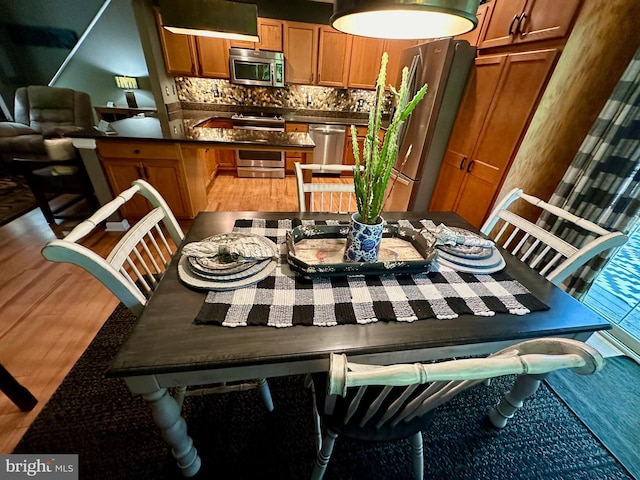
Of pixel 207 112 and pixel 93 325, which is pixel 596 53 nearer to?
pixel 93 325

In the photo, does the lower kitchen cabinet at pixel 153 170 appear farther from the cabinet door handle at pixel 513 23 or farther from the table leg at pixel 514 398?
the table leg at pixel 514 398

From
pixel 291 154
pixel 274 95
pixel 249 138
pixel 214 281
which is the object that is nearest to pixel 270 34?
pixel 274 95

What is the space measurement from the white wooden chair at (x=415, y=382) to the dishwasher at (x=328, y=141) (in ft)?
13.0

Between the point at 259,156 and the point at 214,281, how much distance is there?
370 cm

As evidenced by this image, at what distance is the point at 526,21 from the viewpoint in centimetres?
171

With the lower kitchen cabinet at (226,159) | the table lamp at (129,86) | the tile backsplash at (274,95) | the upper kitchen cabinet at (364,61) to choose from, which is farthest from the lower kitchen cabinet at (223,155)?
the table lamp at (129,86)

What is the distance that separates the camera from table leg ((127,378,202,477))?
2.28 feet

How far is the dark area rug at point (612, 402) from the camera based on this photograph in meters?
1.22

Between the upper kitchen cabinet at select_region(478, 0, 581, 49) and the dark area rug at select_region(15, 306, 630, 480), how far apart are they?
6.91 feet

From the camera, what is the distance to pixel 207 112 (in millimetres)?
4434

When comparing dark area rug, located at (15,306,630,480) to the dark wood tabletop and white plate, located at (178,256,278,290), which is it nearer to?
the dark wood tabletop

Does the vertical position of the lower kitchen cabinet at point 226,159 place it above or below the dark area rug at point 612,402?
above

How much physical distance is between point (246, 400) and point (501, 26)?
2.97 m

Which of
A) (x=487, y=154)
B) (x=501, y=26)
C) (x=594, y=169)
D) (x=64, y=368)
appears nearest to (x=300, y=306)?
(x=64, y=368)
